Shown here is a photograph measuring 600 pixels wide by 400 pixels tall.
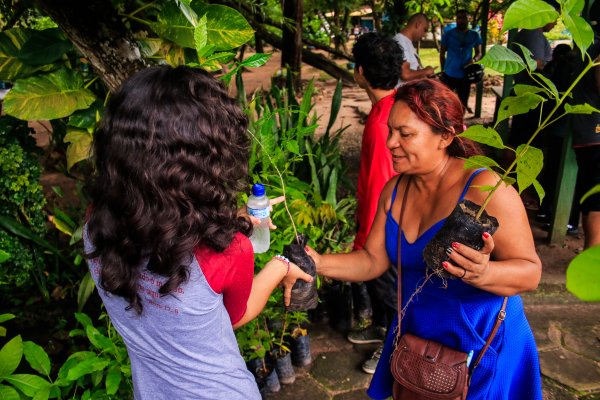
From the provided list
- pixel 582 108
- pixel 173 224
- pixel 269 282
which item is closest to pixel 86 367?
pixel 269 282

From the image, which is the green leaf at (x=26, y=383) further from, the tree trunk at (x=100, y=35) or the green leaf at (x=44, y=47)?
the green leaf at (x=44, y=47)

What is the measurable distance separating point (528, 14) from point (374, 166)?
181 cm

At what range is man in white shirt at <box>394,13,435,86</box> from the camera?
5.32 m

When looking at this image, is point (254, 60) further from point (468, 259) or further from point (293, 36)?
point (293, 36)

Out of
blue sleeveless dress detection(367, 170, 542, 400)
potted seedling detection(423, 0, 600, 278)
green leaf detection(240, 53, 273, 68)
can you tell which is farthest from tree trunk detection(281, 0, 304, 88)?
potted seedling detection(423, 0, 600, 278)

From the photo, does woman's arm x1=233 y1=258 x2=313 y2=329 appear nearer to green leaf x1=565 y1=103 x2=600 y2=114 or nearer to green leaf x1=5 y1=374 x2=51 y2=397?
green leaf x1=5 y1=374 x2=51 y2=397

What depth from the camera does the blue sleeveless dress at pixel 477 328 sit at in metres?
1.72

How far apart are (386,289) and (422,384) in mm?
1122

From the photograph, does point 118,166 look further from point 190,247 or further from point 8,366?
point 8,366

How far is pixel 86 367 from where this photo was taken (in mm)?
1988

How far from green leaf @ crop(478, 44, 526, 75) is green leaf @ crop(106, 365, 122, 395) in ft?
5.78

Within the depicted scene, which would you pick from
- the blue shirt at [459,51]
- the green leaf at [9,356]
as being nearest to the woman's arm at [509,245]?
the green leaf at [9,356]

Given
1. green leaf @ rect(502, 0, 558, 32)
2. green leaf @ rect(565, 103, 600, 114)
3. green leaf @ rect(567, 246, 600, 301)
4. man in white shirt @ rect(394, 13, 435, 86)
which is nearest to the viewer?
green leaf @ rect(567, 246, 600, 301)

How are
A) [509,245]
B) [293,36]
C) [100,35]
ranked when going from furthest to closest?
[293,36] → [100,35] → [509,245]
